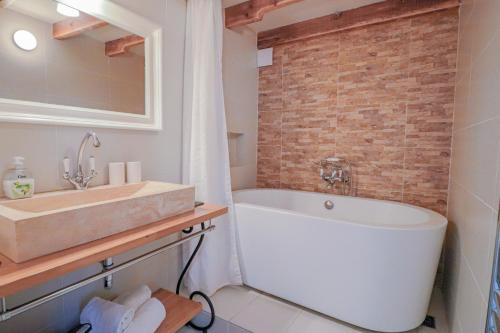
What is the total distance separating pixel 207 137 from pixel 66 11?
0.98 metres

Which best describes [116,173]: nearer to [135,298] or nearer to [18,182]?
[18,182]

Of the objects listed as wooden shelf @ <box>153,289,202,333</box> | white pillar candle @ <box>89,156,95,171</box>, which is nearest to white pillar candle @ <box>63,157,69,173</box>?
white pillar candle @ <box>89,156,95,171</box>

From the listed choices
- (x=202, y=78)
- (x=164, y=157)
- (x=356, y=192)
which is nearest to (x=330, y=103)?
(x=356, y=192)

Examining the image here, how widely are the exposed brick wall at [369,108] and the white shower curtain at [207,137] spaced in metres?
1.07

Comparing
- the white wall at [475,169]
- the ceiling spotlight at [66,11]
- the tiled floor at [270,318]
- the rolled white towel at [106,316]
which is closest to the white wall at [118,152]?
the rolled white towel at [106,316]

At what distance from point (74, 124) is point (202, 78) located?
0.85m

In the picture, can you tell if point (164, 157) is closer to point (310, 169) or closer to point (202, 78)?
point (202, 78)

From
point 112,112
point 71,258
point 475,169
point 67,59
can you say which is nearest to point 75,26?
point 67,59

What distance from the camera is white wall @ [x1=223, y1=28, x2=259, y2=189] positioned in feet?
8.28

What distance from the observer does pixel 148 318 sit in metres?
1.34

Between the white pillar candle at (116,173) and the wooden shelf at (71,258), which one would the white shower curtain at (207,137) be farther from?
the wooden shelf at (71,258)

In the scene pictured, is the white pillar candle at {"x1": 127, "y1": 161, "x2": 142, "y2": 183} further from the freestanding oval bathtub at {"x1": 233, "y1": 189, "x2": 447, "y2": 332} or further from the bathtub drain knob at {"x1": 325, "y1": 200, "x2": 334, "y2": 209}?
the bathtub drain knob at {"x1": 325, "y1": 200, "x2": 334, "y2": 209}

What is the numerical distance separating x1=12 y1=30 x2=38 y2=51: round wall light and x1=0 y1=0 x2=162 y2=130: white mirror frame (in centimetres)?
11

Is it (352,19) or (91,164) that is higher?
(352,19)
